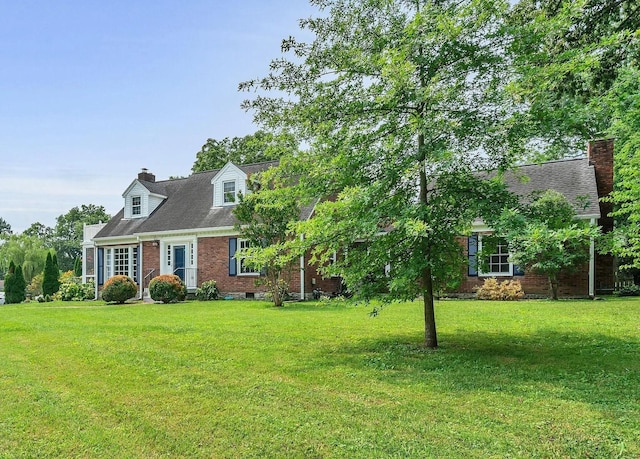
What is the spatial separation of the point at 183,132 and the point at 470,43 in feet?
49.1

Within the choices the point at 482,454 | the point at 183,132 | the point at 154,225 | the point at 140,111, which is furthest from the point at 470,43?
the point at 154,225

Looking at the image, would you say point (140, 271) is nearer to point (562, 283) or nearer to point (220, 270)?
point (220, 270)

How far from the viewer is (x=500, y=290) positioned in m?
16.4

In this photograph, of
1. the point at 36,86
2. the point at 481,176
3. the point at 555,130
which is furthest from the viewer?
the point at 36,86

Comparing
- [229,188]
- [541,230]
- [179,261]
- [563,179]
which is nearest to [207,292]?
[179,261]

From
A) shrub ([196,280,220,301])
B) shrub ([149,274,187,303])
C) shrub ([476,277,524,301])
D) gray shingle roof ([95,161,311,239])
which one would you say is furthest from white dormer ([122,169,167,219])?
shrub ([476,277,524,301])

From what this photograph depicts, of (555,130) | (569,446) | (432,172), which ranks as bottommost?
(569,446)

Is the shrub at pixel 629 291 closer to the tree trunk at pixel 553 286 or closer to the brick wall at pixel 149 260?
the tree trunk at pixel 553 286

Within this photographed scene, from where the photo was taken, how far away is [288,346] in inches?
319

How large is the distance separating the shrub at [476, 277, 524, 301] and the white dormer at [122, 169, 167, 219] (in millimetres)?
17042

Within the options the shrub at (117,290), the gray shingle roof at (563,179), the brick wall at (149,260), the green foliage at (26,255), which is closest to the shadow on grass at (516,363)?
the gray shingle roof at (563,179)

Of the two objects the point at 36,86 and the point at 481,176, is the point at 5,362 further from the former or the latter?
the point at 36,86

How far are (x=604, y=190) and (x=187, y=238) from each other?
→ 58.7 ft

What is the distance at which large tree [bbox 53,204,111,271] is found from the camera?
70188 mm
